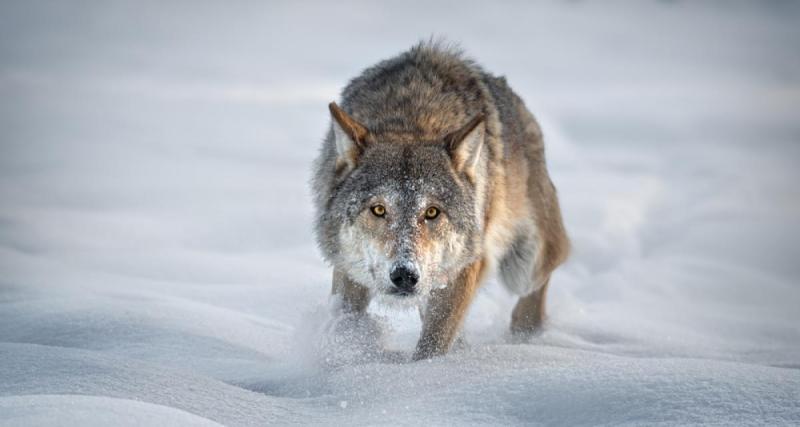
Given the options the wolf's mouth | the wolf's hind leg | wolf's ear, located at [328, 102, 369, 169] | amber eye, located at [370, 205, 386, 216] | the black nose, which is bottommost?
the wolf's mouth

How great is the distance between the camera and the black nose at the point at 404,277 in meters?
4.36

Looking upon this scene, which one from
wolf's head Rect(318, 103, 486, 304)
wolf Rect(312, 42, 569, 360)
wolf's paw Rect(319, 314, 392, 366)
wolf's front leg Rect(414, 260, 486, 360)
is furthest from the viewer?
wolf's front leg Rect(414, 260, 486, 360)

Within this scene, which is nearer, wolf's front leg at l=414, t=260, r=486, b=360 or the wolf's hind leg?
wolf's front leg at l=414, t=260, r=486, b=360

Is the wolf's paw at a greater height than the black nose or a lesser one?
lesser

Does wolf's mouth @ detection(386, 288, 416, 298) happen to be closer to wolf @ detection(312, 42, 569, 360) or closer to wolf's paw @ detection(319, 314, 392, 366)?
wolf @ detection(312, 42, 569, 360)

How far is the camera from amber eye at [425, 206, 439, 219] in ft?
15.3

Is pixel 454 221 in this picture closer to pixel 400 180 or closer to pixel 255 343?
pixel 400 180

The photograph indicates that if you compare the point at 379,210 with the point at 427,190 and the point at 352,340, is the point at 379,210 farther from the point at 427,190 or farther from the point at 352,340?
the point at 352,340

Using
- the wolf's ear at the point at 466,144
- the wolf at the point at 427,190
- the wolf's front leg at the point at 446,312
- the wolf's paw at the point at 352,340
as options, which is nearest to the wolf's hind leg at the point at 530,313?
the wolf at the point at 427,190

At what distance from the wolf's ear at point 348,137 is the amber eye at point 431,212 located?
1.96ft

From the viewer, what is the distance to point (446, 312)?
5230 mm

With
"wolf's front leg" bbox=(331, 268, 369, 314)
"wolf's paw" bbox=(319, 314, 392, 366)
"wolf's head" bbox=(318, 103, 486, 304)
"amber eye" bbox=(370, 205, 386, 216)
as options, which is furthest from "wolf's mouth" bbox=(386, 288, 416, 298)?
"wolf's front leg" bbox=(331, 268, 369, 314)

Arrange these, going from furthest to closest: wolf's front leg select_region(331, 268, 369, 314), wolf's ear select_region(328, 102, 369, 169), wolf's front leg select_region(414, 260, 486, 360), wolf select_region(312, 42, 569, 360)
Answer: wolf's front leg select_region(331, 268, 369, 314) → wolf's front leg select_region(414, 260, 486, 360) → wolf's ear select_region(328, 102, 369, 169) → wolf select_region(312, 42, 569, 360)

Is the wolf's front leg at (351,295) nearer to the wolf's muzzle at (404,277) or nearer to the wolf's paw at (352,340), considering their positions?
the wolf's paw at (352,340)
